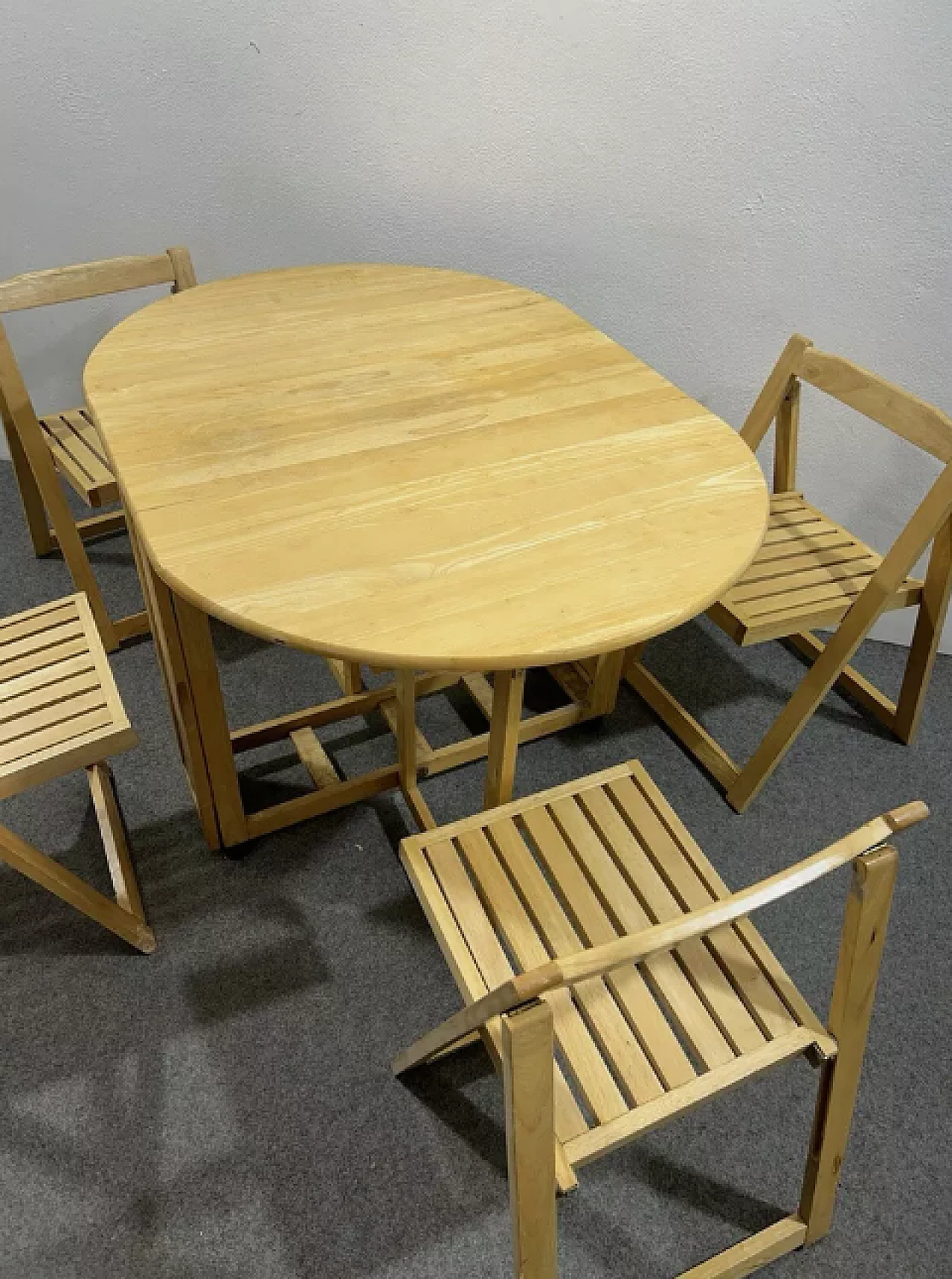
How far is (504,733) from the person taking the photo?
4.77 feet

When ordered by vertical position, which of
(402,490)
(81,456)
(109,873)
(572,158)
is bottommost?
(109,873)

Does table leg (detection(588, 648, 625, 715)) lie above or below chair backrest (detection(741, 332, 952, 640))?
below

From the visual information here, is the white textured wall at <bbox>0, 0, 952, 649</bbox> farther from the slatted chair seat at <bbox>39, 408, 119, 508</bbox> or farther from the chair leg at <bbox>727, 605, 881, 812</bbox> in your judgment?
the chair leg at <bbox>727, 605, 881, 812</bbox>

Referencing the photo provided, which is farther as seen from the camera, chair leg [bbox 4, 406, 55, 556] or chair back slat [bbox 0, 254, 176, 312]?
chair leg [bbox 4, 406, 55, 556]

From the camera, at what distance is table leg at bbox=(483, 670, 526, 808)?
1.38m

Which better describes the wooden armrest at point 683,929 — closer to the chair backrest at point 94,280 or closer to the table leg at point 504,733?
the table leg at point 504,733

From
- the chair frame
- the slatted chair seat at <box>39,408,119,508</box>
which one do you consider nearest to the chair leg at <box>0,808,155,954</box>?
Result: the chair frame

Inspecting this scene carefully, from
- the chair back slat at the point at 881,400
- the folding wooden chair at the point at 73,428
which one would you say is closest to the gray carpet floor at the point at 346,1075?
the folding wooden chair at the point at 73,428

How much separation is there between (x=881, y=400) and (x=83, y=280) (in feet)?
5.48

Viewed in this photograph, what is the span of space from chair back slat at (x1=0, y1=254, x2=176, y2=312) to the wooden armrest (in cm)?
178

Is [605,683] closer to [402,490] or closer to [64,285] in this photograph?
[402,490]

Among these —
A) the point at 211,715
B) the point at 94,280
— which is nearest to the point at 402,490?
the point at 211,715

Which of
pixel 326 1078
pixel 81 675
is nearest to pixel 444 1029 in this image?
pixel 326 1078

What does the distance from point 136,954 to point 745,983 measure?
1115 mm
